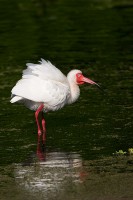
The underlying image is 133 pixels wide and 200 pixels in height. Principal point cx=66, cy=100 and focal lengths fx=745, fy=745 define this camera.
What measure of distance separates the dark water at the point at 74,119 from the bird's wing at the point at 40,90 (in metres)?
0.55

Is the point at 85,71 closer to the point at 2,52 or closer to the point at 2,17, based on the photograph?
the point at 2,52

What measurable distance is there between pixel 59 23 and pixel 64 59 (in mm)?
6466

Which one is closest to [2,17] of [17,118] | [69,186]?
[17,118]

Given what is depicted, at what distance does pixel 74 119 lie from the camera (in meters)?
12.7

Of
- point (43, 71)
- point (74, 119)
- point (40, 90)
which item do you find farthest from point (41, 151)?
point (74, 119)

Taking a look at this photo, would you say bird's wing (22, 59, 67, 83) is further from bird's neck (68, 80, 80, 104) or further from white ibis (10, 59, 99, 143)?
bird's neck (68, 80, 80, 104)

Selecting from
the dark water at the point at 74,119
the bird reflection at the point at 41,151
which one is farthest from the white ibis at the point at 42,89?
the dark water at the point at 74,119

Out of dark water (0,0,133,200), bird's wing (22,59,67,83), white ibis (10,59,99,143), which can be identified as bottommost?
dark water (0,0,133,200)

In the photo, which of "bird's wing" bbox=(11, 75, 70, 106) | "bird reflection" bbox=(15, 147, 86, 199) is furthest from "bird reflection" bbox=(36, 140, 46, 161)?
"bird's wing" bbox=(11, 75, 70, 106)

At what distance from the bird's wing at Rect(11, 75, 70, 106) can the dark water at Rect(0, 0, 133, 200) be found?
55 cm

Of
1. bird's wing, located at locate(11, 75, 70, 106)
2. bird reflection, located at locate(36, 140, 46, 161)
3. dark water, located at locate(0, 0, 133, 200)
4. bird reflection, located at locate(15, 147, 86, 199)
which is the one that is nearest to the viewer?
bird reflection, located at locate(15, 147, 86, 199)

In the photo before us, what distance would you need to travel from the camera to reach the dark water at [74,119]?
29.5 feet

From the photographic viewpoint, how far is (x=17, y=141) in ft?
37.2

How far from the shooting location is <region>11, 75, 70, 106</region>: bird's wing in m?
11.6
